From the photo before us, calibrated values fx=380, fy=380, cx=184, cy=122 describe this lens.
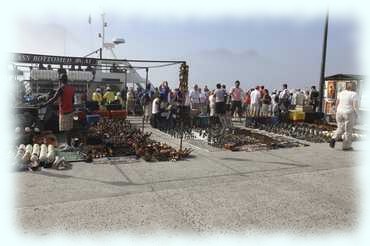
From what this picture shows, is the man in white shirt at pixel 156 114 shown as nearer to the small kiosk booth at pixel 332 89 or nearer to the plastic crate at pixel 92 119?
the plastic crate at pixel 92 119

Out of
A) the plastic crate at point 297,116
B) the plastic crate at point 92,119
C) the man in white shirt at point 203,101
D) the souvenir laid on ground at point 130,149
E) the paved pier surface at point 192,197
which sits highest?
the man in white shirt at point 203,101

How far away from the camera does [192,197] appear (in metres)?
5.60

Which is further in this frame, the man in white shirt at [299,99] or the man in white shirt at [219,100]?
the man in white shirt at [299,99]

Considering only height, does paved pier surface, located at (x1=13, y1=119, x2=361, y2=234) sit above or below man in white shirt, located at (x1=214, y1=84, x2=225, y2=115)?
below

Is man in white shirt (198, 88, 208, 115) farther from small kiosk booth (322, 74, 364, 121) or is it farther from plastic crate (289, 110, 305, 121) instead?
small kiosk booth (322, 74, 364, 121)

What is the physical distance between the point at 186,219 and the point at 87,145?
478cm

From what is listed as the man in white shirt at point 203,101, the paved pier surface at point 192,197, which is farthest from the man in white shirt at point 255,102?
the paved pier surface at point 192,197

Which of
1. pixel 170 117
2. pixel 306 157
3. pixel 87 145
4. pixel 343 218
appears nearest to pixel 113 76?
pixel 170 117

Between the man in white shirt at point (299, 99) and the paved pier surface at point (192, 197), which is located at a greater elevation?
the man in white shirt at point (299, 99)

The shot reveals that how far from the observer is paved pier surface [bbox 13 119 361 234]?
15.1ft

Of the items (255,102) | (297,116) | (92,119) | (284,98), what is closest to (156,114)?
(92,119)

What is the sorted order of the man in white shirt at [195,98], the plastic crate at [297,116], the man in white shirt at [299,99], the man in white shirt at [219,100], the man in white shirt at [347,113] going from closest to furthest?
the man in white shirt at [347,113] < the man in white shirt at [219,100] < the plastic crate at [297,116] < the man in white shirt at [195,98] < the man in white shirt at [299,99]

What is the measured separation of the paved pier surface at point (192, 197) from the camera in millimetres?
4602

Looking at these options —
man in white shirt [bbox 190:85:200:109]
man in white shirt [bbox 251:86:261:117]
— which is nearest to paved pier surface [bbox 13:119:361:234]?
man in white shirt [bbox 251:86:261:117]
